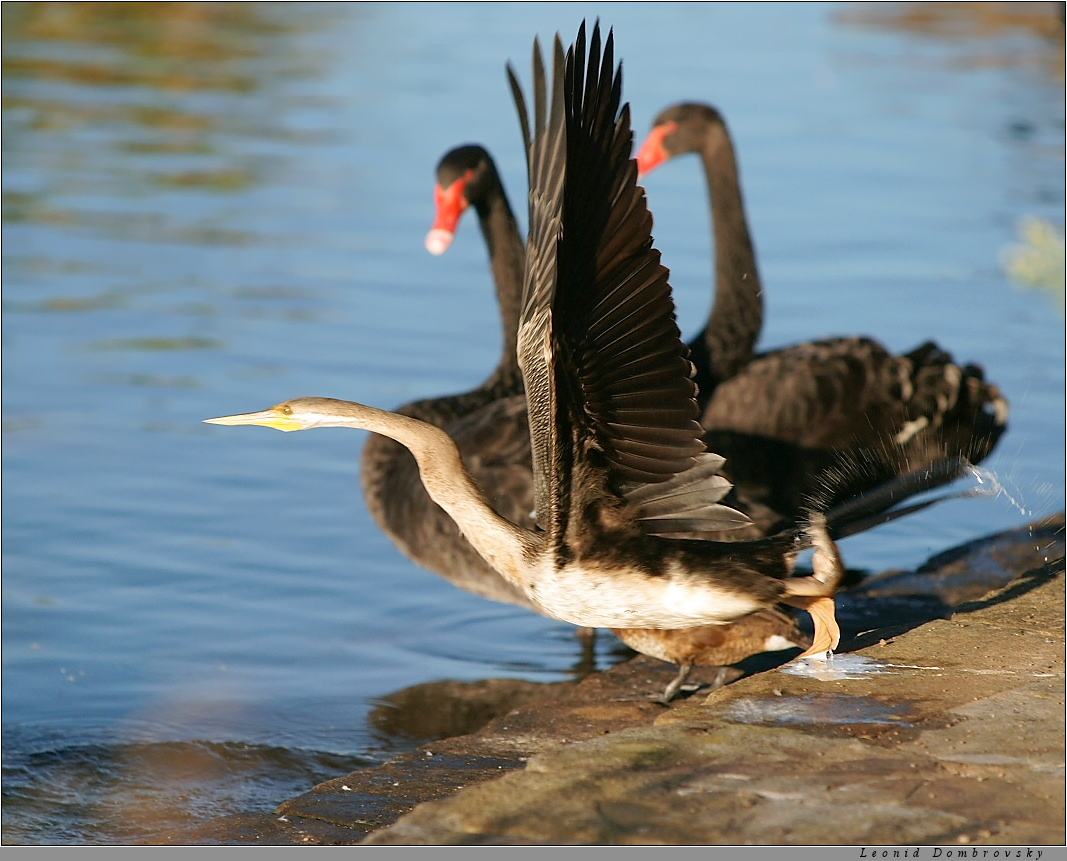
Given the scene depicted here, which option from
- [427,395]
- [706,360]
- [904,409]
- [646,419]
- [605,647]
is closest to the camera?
[646,419]

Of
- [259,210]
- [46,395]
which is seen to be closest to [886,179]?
[259,210]

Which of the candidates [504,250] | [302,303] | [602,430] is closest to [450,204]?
[504,250]

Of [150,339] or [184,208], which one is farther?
[184,208]

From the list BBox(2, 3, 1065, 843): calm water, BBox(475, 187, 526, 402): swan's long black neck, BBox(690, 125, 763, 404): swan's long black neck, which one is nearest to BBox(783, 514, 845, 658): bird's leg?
BBox(2, 3, 1065, 843): calm water

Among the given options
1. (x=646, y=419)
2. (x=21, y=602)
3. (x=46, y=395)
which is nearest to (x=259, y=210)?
(x=46, y=395)

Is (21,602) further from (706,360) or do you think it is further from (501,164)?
(501,164)

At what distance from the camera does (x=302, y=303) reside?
409 inches

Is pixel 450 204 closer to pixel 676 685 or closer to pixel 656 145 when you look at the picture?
pixel 656 145

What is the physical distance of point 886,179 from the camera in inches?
516

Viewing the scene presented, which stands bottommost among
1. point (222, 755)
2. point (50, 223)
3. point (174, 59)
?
point (222, 755)

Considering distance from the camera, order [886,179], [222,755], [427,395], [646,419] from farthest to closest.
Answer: [886,179] → [427,395] → [222,755] → [646,419]

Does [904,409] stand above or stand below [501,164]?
below

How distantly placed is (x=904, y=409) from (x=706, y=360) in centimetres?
107

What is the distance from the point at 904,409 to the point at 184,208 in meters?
7.29
